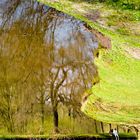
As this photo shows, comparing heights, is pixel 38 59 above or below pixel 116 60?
above

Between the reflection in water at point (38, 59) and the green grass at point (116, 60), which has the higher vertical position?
the reflection in water at point (38, 59)

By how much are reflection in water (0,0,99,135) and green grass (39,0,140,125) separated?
7.48 meters

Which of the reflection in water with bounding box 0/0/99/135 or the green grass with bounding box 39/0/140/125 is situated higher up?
the reflection in water with bounding box 0/0/99/135

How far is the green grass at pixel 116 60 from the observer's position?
262cm

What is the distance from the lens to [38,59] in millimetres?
21750

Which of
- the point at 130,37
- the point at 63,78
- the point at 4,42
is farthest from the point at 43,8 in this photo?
the point at 130,37

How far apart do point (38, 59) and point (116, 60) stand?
584 inches

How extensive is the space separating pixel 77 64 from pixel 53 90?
3450mm

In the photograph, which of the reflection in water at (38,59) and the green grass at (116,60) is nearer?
the green grass at (116,60)

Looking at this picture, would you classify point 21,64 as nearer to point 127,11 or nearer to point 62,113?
point 62,113

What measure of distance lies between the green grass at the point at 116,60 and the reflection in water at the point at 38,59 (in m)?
7.48

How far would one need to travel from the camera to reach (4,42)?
20.2 m

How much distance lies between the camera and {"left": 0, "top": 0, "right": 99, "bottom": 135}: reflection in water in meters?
20.2

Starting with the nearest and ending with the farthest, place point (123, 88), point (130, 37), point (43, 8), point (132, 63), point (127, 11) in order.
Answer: point (127, 11), point (130, 37), point (132, 63), point (123, 88), point (43, 8)
